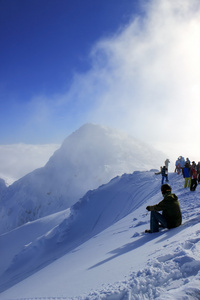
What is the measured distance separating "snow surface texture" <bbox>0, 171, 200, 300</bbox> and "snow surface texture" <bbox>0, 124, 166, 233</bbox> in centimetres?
3893

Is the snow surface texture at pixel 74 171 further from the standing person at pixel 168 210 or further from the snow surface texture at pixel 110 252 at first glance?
the standing person at pixel 168 210

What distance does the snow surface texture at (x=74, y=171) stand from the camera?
6191 centimetres

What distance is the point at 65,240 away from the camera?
55.5ft

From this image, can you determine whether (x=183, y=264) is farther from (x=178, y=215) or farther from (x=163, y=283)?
(x=178, y=215)

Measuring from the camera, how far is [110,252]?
267 inches

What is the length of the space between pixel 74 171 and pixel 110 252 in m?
63.8

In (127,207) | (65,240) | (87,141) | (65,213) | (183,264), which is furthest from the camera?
(87,141)

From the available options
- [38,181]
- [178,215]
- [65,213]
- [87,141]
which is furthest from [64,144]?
[178,215]

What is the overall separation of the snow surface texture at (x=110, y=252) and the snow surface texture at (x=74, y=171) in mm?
38926

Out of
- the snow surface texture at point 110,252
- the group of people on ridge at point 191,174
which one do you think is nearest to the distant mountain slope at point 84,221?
the snow surface texture at point 110,252

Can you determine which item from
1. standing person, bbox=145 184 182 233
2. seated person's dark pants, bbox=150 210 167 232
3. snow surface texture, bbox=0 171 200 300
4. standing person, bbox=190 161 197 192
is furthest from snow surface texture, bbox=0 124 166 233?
standing person, bbox=145 184 182 233

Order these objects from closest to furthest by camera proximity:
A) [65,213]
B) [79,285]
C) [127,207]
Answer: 1. [79,285]
2. [127,207]
3. [65,213]

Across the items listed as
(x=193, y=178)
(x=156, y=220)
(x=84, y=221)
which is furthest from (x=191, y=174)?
(x=84, y=221)

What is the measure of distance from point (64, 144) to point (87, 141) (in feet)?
28.4
